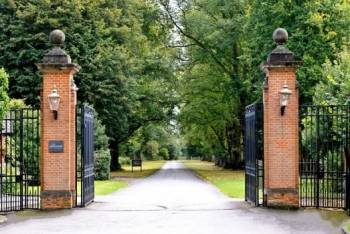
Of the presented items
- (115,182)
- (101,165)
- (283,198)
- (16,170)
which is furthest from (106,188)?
(283,198)

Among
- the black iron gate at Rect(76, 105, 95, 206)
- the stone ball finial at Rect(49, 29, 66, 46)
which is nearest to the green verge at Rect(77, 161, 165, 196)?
the black iron gate at Rect(76, 105, 95, 206)

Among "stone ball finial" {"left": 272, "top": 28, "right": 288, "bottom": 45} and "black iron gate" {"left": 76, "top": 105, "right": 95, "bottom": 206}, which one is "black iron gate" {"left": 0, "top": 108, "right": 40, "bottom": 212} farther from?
"stone ball finial" {"left": 272, "top": 28, "right": 288, "bottom": 45}

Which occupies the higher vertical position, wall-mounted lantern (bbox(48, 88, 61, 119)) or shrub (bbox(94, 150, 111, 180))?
wall-mounted lantern (bbox(48, 88, 61, 119))

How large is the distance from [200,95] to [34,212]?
112ft

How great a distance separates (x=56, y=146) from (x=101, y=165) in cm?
1935

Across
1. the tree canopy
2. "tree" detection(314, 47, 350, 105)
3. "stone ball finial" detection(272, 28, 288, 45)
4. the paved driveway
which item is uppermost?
the tree canopy

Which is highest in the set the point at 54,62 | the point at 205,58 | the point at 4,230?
the point at 205,58

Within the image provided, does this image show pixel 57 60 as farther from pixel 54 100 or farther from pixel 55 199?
pixel 55 199

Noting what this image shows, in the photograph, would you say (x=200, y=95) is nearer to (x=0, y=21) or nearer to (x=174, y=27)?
(x=174, y=27)

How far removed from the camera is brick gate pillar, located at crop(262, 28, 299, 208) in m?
15.7

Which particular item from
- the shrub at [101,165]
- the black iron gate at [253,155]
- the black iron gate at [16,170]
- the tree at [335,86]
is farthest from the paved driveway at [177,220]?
the shrub at [101,165]

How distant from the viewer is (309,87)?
3231 centimetres

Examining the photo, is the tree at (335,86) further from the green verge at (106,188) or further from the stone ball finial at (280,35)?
the green verge at (106,188)

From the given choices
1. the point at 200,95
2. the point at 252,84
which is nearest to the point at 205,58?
the point at 200,95
